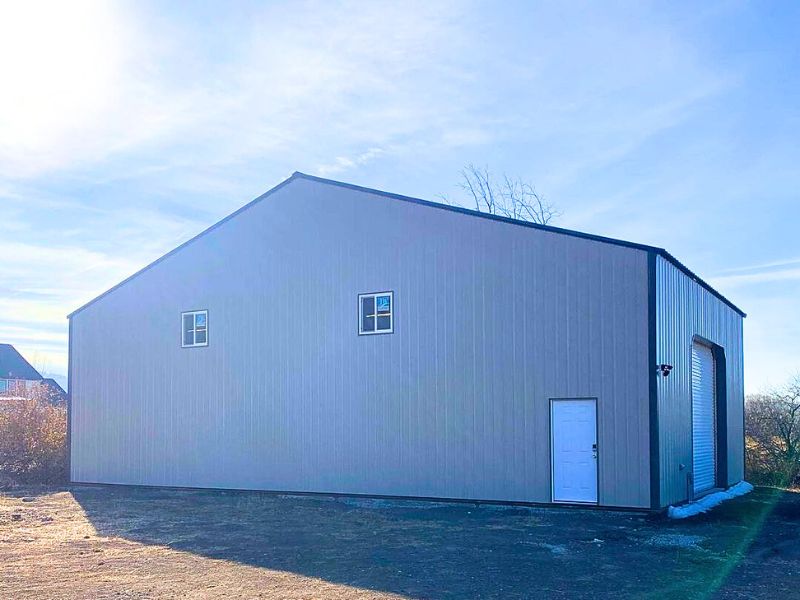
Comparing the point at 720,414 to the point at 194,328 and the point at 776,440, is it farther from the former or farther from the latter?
the point at 194,328

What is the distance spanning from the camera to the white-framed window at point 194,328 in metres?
19.4

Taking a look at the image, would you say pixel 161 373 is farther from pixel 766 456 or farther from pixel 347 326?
pixel 766 456

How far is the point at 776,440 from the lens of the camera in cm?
2358

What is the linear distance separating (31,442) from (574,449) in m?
15.9

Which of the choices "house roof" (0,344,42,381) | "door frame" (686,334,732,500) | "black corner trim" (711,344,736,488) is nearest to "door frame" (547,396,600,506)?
"door frame" (686,334,732,500)

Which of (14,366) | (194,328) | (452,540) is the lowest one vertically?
(452,540)

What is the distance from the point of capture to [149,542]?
11.9 m

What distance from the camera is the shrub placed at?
2267 cm

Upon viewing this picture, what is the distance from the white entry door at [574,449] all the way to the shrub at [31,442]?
45.7ft

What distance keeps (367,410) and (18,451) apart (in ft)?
38.8

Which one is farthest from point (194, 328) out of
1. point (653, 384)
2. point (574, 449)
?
point (653, 384)

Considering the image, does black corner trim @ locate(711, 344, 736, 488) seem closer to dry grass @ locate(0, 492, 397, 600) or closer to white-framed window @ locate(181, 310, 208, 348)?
white-framed window @ locate(181, 310, 208, 348)

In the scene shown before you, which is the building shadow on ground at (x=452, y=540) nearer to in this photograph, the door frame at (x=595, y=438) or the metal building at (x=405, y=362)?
the door frame at (x=595, y=438)

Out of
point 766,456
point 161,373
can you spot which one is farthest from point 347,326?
point 766,456
